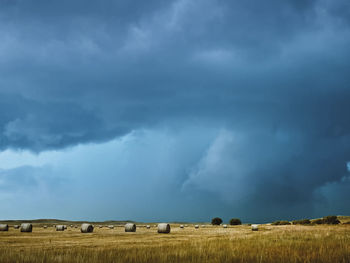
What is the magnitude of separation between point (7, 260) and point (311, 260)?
8.81 m

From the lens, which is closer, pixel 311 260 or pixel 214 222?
pixel 311 260

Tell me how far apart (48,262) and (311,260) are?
24.2 feet

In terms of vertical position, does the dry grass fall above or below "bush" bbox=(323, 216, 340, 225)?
above

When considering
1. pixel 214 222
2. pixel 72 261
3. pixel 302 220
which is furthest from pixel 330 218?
pixel 72 261

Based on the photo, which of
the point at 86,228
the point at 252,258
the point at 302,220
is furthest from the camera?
the point at 302,220

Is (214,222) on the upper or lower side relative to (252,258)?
lower

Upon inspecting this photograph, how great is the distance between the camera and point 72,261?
26.5 feet

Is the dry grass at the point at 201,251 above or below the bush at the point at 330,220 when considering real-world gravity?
above

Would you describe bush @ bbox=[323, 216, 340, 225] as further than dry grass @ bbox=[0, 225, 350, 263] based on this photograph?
Yes

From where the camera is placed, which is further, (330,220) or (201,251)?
(330,220)

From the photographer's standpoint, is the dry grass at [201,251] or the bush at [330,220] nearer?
the dry grass at [201,251]

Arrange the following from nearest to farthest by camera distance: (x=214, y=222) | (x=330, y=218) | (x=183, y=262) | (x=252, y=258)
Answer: (x=183, y=262)
(x=252, y=258)
(x=330, y=218)
(x=214, y=222)

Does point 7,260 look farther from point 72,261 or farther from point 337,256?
point 337,256

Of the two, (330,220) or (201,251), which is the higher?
(201,251)
